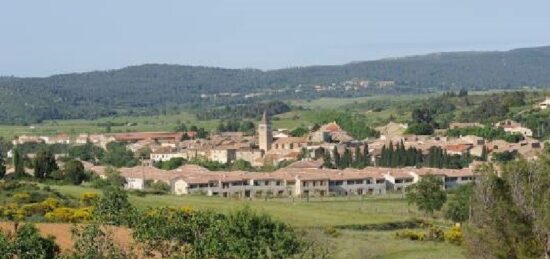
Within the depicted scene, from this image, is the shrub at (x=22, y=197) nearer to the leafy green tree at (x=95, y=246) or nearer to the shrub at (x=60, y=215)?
the shrub at (x=60, y=215)

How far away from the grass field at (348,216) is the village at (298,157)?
537 cm

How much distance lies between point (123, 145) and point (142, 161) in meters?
17.2

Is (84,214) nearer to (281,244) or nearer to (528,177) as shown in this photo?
(281,244)

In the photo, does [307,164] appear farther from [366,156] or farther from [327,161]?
[366,156]

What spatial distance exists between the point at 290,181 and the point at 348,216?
25068 mm

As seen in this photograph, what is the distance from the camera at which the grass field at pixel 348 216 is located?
43641 millimetres

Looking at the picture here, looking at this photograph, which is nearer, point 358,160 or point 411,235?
point 411,235

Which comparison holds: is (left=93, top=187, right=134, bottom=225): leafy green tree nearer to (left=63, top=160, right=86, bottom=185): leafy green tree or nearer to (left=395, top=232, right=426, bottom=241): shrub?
(left=395, top=232, right=426, bottom=241): shrub

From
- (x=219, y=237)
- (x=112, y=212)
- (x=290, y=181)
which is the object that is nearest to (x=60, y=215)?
(x=112, y=212)

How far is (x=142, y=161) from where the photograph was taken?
10888 cm

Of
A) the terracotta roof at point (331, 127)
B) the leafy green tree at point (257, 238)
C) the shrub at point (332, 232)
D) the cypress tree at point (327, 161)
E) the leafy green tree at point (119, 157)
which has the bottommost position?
the leafy green tree at point (119, 157)

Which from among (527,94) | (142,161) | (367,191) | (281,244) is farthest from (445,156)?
(281,244)

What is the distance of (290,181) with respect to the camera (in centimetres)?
8188

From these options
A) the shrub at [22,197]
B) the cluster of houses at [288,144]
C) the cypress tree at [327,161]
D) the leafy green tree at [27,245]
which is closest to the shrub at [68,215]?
the shrub at [22,197]
